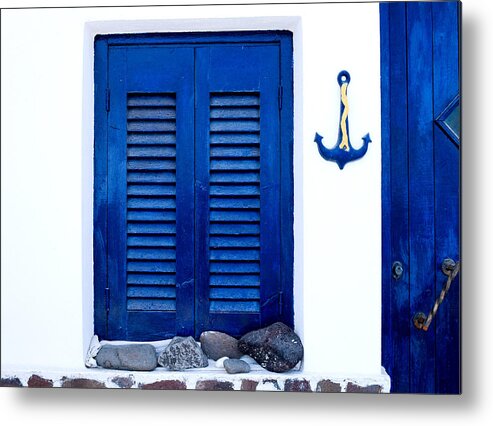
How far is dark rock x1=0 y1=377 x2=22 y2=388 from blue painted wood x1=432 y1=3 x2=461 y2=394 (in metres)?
1.46

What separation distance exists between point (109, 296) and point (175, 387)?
0.41 meters

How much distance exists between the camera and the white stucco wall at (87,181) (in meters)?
1.65

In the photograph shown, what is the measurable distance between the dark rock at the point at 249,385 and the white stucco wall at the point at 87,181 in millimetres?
186

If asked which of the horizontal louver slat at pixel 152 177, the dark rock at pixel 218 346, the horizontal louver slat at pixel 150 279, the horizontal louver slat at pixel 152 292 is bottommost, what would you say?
the dark rock at pixel 218 346

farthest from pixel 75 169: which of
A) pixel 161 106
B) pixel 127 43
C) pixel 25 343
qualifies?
pixel 25 343

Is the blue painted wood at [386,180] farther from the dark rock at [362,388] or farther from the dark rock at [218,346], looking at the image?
the dark rock at [218,346]

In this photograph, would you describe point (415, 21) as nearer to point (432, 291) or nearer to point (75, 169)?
point (432, 291)

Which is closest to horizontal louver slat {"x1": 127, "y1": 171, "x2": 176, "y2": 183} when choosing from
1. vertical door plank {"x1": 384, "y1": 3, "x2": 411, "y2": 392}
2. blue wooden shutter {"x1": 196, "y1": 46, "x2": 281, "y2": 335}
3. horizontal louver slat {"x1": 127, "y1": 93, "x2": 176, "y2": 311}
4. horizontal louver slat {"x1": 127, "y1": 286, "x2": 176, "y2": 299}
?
horizontal louver slat {"x1": 127, "y1": 93, "x2": 176, "y2": 311}

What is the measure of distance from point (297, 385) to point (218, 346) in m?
0.30

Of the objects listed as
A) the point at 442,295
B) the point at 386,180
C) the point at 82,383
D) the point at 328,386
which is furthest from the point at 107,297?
the point at 442,295

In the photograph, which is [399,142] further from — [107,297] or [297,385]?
[107,297]

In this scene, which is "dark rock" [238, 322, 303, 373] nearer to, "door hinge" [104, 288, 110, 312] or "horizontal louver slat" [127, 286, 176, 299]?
"horizontal louver slat" [127, 286, 176, 299]

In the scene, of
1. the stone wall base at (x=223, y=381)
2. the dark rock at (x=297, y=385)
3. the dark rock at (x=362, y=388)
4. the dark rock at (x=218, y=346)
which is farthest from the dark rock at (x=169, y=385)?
the dark rock at (x=362, y=388)

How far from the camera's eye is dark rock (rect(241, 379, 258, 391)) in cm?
163
